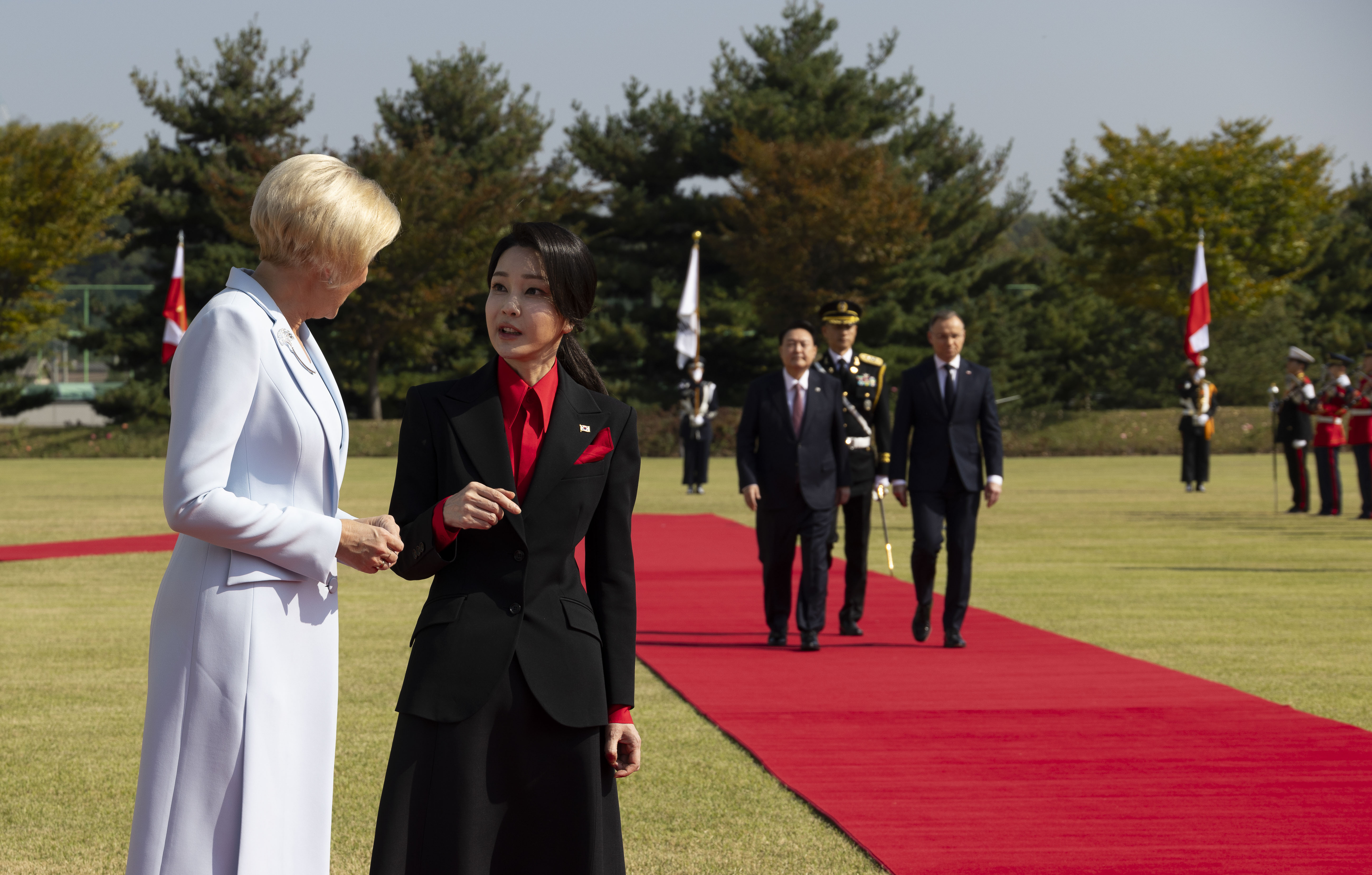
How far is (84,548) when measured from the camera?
43.5 feet

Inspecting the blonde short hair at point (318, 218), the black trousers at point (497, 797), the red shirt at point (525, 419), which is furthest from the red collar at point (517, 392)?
the black trousers at point (497, 797)

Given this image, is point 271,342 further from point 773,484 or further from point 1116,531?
point 1116,531

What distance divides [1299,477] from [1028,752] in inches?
568

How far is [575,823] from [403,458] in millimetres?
781

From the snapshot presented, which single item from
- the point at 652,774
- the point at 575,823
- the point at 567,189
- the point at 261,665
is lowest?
the point at 652,774

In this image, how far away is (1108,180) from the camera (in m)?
43.5

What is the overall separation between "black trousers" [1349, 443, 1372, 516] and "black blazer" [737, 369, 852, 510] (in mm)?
11411

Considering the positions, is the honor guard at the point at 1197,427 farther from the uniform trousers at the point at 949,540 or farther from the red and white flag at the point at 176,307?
the red and white flag at the point at 176,307

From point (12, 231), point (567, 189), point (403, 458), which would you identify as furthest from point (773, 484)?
point (567, 189)

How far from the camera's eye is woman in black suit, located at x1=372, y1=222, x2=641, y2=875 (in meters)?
2.60

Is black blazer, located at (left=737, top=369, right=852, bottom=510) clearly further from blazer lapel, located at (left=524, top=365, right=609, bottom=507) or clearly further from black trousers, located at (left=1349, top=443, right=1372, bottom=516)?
black trousers, located at (left=1349, top=443, right=1372, bottom=516)

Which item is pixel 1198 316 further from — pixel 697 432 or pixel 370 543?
pixel 370 543

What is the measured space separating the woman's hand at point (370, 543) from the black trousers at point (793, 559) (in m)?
5.63

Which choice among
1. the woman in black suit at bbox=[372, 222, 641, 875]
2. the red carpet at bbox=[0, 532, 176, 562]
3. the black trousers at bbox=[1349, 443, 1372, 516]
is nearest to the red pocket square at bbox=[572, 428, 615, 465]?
the woman in black suit at bbox=[372, 222, 641, 875]
